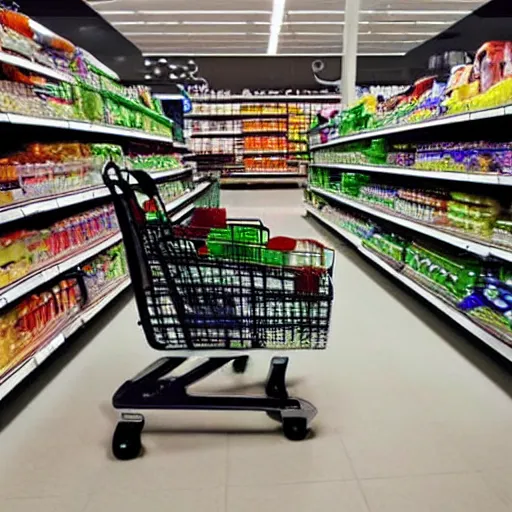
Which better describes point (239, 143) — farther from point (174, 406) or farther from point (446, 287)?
point (174, 406)

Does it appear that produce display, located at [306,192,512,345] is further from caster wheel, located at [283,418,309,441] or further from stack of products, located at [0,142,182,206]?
stack of products, located at [0,142,182,206]

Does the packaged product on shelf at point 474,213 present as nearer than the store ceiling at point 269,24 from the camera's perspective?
Yes

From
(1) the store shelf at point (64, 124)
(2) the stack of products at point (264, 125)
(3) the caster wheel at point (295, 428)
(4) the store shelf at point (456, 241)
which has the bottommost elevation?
(3) the caster wheel at point (295, 428)

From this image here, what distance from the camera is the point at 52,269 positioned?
8.13 ft

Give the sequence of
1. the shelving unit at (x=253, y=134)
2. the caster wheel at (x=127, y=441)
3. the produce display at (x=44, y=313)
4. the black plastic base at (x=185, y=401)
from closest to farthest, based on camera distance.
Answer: the caster wheel at (x=127, y=441), the black plastic base at (x=185, y=401), the produce display at (x=44, y=313), the shelving unit at (x=253, y=134)

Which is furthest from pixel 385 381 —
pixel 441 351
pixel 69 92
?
pixel 69 92

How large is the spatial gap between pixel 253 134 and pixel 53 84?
10.8m

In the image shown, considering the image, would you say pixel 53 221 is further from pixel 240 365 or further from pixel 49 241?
pixel 240 365

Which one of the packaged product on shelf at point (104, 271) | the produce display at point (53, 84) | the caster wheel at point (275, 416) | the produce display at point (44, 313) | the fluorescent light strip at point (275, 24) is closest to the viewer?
the caster wheel at point (275, 416)

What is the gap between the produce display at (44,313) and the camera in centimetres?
214

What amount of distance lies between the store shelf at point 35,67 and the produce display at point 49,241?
71cm

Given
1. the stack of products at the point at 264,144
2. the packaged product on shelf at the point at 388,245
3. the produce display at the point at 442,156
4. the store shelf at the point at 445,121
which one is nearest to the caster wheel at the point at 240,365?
the produce display at the point at 442,156

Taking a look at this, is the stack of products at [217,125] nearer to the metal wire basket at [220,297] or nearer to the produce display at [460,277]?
the produce display at [460,277]

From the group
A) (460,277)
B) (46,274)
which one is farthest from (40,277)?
(460,277)
